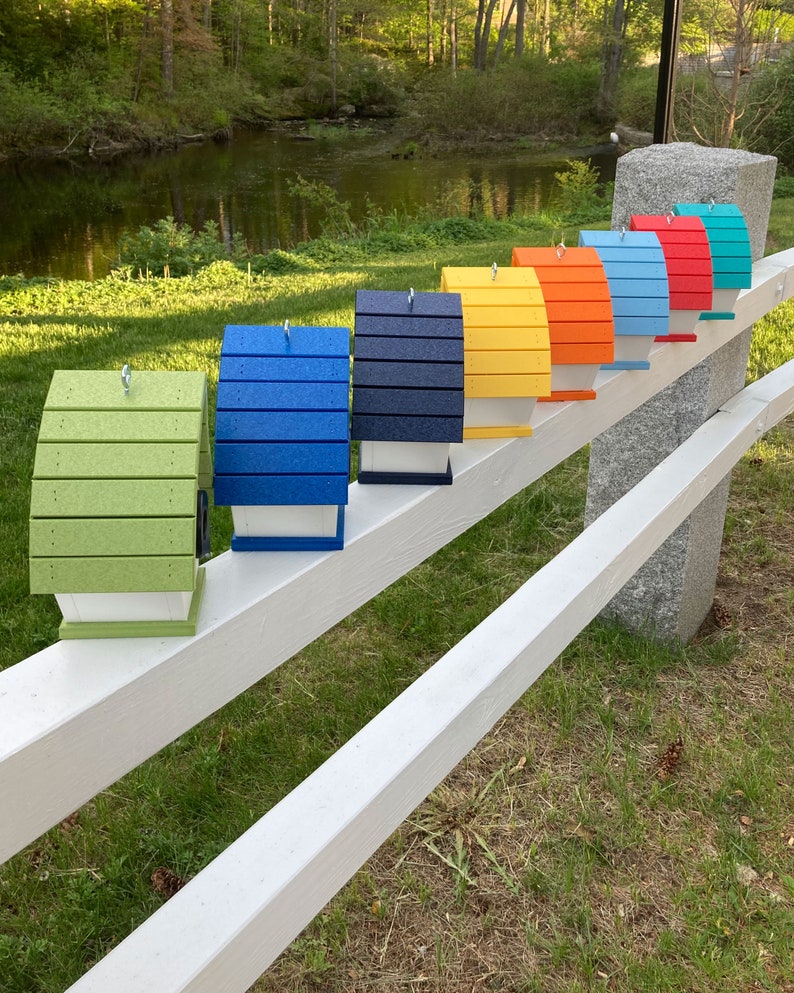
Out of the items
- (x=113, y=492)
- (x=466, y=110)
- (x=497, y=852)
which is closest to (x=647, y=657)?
(x=497, y=852)

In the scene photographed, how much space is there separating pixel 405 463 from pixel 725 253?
108 cm

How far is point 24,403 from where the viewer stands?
393 centimetres

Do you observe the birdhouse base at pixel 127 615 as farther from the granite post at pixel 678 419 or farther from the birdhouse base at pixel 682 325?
the granite post at pixel 678 419

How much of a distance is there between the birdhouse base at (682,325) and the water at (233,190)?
1121 cm

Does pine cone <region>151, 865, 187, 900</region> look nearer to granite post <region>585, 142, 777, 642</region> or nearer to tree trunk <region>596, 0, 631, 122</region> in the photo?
granite post <region>585, 142, 777, 642</region>

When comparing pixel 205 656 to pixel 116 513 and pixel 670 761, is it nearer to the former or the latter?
pixel 116 513

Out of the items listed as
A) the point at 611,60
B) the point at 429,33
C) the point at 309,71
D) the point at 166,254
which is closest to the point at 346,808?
the point at 166,254

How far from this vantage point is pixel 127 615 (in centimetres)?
82

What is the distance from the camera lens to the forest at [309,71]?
85.6 ft

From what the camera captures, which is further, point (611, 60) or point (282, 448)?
point (611, 60)

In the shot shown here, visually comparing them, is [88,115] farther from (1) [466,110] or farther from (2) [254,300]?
(2) [254,300]

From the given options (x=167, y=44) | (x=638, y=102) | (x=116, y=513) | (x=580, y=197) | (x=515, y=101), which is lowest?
(x=580, y=197)

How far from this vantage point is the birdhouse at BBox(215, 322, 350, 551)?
35.9 inches

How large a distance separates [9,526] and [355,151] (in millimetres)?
25902
